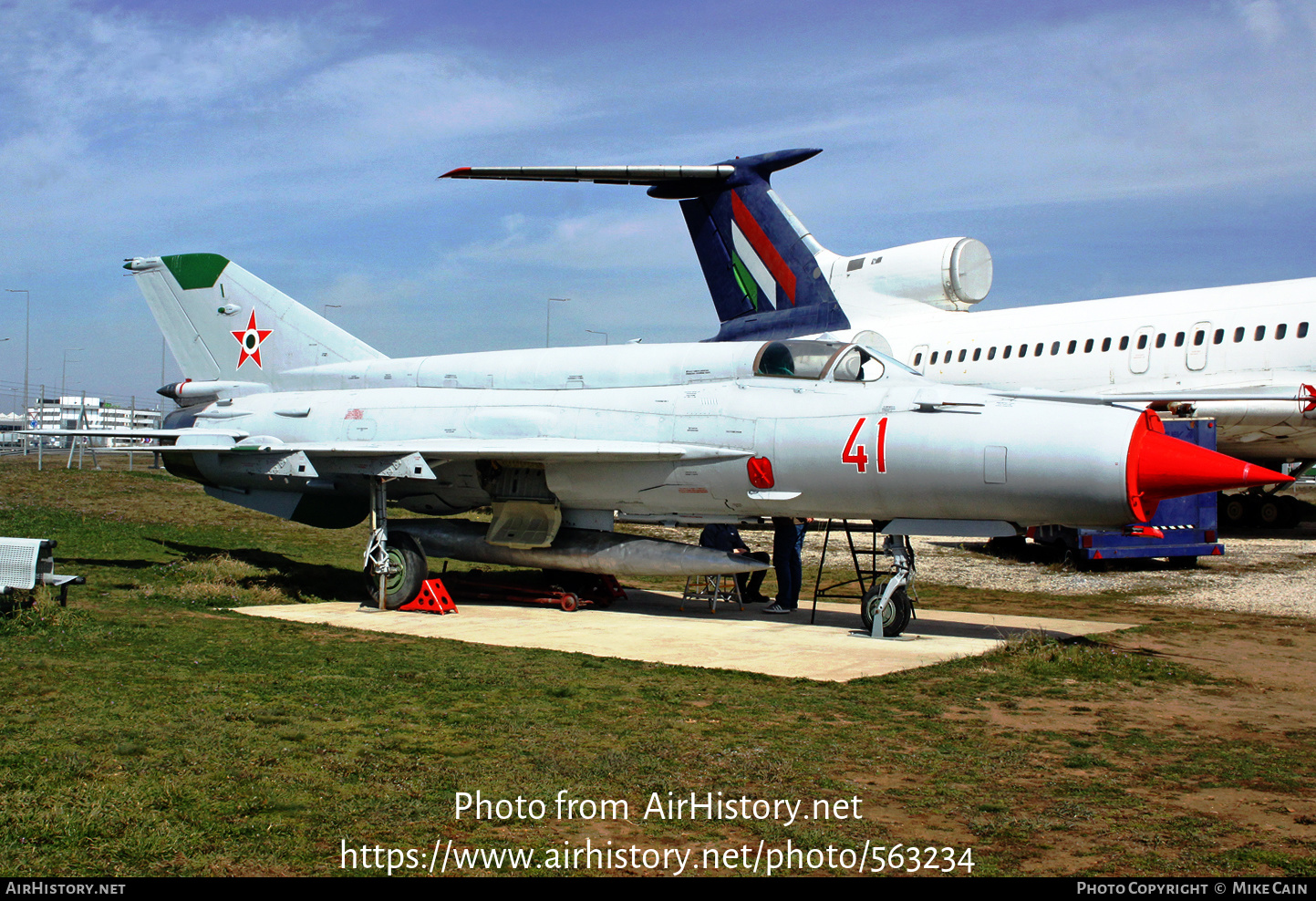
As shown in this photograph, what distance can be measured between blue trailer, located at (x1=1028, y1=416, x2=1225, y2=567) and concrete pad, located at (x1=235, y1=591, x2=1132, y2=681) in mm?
5493

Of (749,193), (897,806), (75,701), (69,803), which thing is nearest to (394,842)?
(69,803)

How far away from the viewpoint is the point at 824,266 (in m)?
25.0

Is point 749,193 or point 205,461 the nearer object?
point 205,461

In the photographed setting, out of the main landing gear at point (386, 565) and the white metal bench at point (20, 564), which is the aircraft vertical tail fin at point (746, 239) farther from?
the white metal bench at point (20, 564)

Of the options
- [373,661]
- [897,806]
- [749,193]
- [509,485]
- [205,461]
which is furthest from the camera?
[749,193]

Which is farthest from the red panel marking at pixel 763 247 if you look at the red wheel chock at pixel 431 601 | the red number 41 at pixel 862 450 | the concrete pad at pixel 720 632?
the red number 41 at pixel 862 450

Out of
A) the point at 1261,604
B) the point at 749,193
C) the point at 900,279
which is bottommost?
the point at 1261,604

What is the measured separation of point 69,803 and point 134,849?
692 mm

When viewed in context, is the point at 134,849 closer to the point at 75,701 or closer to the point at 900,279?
the point at 75,701

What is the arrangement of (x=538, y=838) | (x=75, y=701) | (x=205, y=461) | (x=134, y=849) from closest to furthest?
(x=134, y=849)
(x=538, y=838)
(x=75, y=701)
(x=205, y=461)

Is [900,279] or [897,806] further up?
[900,279]

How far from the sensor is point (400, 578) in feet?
39.7

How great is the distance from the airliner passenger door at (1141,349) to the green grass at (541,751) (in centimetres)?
1294

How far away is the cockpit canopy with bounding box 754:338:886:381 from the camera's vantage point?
1060 centimetres
